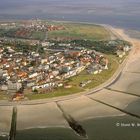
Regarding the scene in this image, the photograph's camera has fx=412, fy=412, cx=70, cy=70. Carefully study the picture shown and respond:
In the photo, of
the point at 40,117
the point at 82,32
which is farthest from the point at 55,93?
the point at 82,32

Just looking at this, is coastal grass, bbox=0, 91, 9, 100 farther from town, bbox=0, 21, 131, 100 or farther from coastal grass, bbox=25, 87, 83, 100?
coastal grass, bbox=25, 87, 83, 100

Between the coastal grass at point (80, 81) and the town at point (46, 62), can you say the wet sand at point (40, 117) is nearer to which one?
the coastal grass at point (80, 81)

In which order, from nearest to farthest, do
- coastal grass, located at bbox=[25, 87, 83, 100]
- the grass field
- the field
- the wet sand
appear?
the wet sand
coastal grass, located at bbox=[25, 87, 83, 100]
the grass field
the field

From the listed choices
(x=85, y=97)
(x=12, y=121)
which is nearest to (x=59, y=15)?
(x=85, y=97)

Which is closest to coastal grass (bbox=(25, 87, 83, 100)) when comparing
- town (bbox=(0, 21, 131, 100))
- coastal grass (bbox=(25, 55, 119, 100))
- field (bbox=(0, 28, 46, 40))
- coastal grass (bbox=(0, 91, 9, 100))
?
coastal grass (bbox=(25, 55, 119, 100))

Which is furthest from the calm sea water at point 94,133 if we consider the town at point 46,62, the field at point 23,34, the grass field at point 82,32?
the field at point 23,34

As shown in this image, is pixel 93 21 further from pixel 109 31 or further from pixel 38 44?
pixel 38 44

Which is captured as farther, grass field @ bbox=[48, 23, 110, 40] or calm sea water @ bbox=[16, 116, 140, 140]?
grass field @ bbox=[48, 23, 110, 40]
